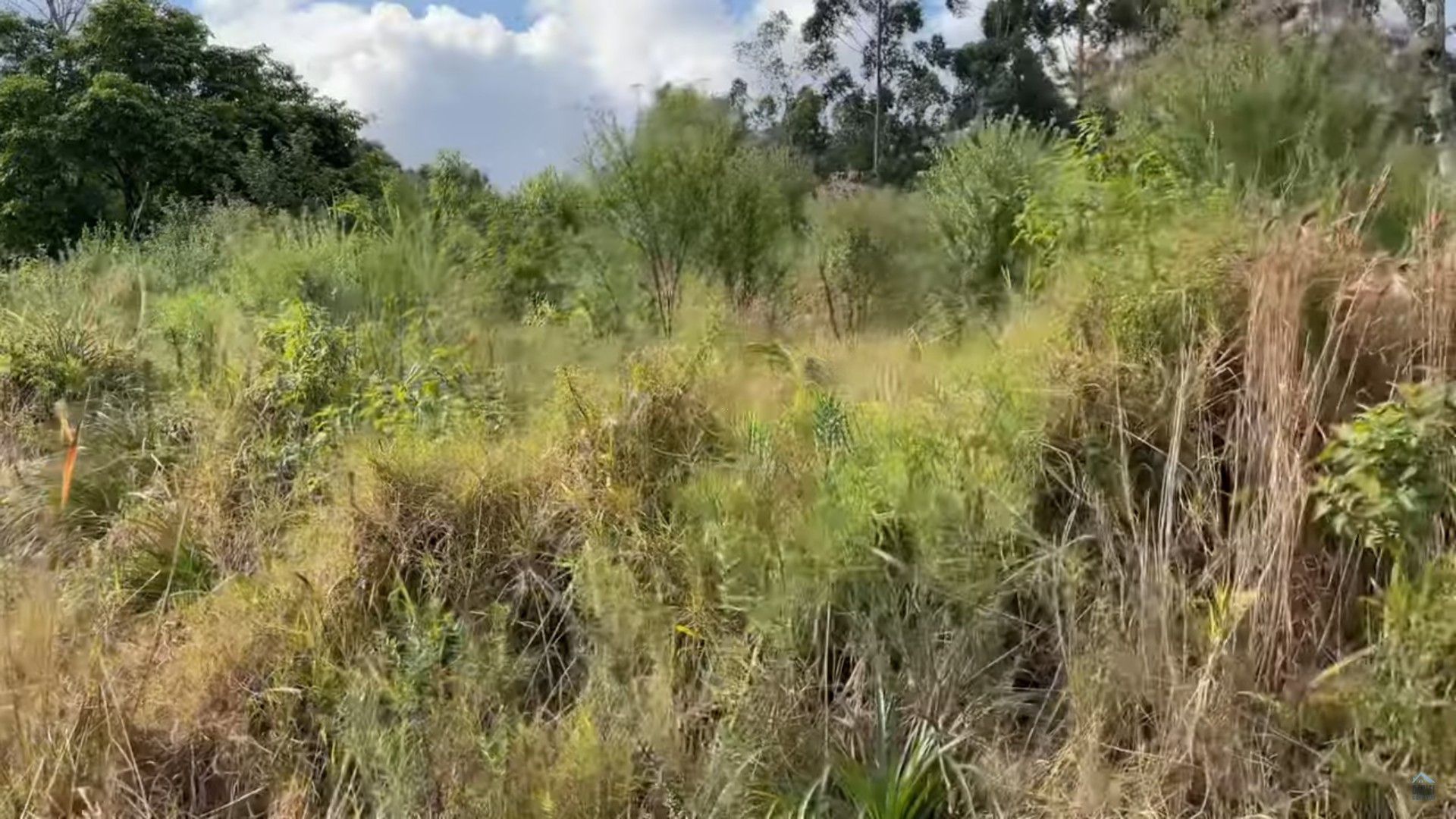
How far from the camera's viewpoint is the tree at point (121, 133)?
18.4 meters

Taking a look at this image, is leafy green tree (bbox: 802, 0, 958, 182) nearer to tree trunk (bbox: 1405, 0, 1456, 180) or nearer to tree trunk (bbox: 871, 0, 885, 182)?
tree trunk (bbox: 871, 0, 885, 182)

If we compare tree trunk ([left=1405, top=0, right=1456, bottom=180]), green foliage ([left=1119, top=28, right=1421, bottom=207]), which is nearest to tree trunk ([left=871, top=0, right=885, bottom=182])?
tree trunk ([left=1405, top=0, right=1456, bottom=180])

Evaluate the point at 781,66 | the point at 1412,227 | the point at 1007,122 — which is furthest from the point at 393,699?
the point at 781,66

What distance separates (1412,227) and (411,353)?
11.8 ft

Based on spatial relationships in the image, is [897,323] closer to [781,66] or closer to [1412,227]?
[1412,227]

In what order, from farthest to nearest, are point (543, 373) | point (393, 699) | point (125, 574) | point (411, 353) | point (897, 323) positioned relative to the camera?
point (897, 323) < point (411, 353) < point (543, 373) < point (125, 574) < point (393, 699)

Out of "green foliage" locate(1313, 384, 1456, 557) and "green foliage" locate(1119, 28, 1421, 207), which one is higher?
"green foliage" locate(1119, 28, 1421, 207)

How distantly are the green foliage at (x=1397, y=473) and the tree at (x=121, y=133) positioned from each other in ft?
57.0

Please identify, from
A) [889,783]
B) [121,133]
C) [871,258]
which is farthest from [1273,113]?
[121,133]

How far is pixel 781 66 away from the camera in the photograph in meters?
28.7

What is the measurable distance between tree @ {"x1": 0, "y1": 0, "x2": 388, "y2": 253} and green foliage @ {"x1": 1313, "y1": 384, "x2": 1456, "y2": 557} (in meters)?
17.4

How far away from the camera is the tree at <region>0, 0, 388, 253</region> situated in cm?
1844

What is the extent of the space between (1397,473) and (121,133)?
69.4 feet

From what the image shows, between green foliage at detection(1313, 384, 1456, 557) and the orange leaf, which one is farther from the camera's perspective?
the orange leaf
